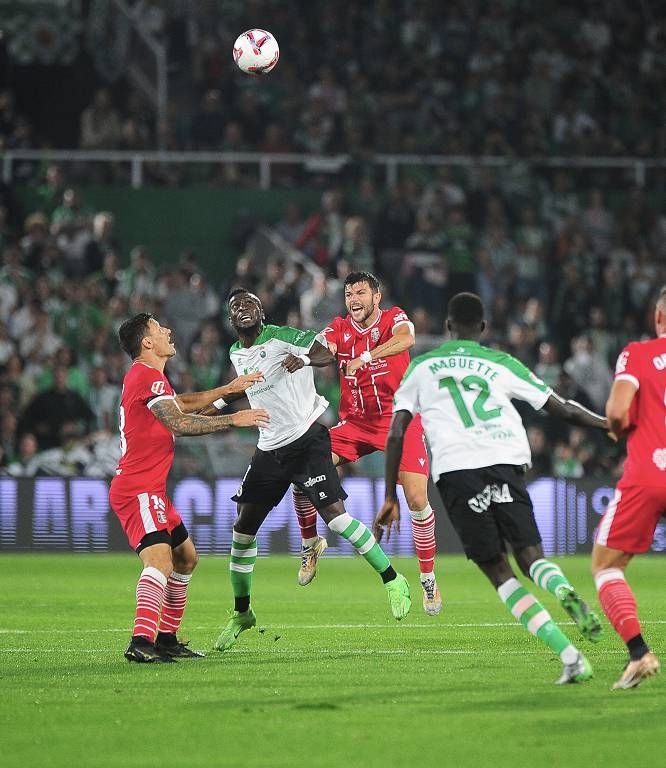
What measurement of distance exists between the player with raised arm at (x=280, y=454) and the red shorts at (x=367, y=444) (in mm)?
1430

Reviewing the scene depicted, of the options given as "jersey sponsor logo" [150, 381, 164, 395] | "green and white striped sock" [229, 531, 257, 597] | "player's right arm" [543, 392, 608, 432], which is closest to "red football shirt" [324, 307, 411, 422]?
"green and white striped sock" [229, 531, 257, 597]

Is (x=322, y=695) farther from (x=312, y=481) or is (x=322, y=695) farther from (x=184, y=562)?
(x=312, y=481)

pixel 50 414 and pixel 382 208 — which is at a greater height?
pixel 382 208

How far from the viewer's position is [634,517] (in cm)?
773

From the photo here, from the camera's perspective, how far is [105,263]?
70.9 feet

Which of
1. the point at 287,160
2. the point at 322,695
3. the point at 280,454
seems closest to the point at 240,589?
the point at 280,454

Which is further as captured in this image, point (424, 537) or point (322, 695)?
point (424, 537)

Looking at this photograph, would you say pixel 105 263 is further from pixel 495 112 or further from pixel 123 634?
pixel 123 634

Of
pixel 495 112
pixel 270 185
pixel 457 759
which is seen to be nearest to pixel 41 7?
pixel 270 185

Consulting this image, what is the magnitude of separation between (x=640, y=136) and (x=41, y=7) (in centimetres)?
1057

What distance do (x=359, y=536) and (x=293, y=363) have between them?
133 centimetres

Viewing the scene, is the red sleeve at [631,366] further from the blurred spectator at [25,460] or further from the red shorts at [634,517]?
the blurred spectator at [25,460]

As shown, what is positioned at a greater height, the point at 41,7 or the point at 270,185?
the point at 41,7

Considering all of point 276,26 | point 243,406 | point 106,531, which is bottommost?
point 106,531
